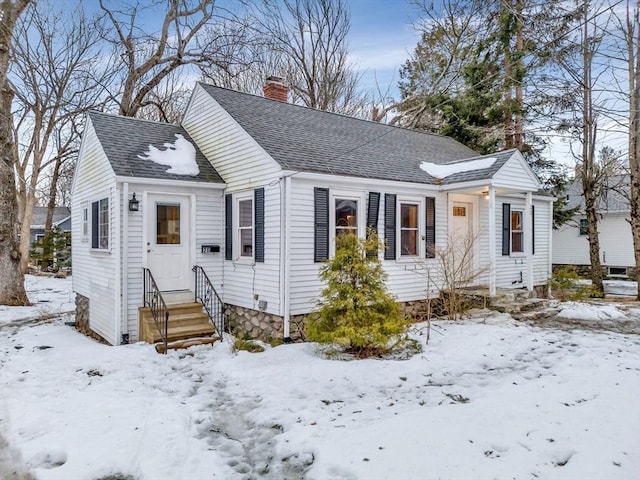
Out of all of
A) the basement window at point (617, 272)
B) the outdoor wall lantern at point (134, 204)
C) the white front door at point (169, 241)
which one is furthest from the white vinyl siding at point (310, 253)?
the basement window at point (617, 272)

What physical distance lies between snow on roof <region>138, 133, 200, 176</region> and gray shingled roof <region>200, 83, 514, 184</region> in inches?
51.9

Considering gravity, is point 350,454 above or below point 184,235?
below

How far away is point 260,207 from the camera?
7.92 m

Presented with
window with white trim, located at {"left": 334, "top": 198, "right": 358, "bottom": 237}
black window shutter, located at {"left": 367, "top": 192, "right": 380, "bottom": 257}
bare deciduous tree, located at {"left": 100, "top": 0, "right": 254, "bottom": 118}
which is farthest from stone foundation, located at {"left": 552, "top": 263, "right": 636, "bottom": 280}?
bare deciduous tree, located at {"left": 100, "top": 0, "right": 254, "bottom": 118}

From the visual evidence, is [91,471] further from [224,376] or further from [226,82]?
[226,82]

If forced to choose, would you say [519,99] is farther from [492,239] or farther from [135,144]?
[135,144]

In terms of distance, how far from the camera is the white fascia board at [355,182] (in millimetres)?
7547

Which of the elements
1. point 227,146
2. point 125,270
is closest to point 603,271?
point 227,146

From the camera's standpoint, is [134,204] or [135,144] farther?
[135,144]

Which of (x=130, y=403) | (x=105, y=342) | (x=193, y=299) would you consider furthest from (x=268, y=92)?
(x=130, y=403)

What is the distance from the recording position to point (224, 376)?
5.88 m

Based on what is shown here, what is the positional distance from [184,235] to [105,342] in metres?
2.59

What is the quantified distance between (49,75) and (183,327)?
1657cm

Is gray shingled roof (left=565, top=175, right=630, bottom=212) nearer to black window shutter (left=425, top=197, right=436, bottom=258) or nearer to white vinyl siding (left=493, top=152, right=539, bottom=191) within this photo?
white vinyl siding (left=493, top=152, right=539, bottom=191)
